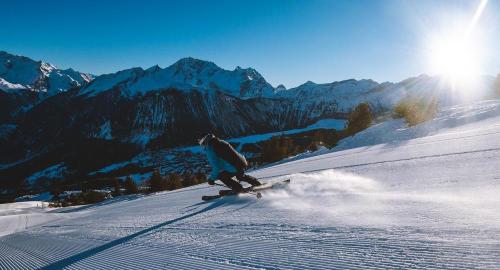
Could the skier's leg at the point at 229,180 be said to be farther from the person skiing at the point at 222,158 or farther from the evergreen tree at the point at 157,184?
the evergreen tree at the point at 157,184

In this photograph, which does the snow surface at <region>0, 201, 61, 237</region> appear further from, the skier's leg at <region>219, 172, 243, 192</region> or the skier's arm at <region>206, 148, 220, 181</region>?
the skier's leg at <region>219, 172, 243, 192</region>

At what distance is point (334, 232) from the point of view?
5219mm

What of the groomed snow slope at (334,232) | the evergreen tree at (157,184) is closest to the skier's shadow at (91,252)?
the groomed snow slope at (334,232)

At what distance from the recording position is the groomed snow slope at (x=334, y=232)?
13.3ft

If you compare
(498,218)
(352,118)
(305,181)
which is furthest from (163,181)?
(498,218)

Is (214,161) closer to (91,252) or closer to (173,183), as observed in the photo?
(91,252)

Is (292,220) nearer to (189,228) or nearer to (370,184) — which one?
(189,228)

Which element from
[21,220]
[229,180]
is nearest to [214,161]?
[229,180]

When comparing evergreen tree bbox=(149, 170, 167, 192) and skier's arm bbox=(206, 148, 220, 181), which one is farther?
evergreen tree bbox=(149, 170, 167, 192)

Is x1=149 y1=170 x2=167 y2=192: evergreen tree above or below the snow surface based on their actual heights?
above

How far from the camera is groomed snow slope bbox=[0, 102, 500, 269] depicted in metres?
4.05

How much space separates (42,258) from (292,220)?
4786 millimetres

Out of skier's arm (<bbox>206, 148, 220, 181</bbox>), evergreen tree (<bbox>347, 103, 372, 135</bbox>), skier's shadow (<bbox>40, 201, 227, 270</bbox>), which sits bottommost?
skier's shadow (<bbox>40, 201, 227, 270</bbox>)

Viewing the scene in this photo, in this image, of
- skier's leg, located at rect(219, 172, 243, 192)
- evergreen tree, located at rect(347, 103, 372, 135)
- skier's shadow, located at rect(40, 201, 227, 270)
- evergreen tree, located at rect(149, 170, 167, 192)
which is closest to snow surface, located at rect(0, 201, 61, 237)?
skier's shadow, located at rect(40, 201, 227, 270)
